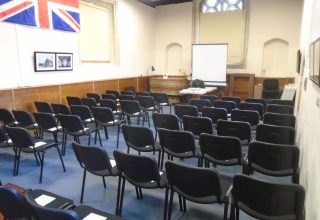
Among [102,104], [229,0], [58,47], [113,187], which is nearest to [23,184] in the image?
[113,187]

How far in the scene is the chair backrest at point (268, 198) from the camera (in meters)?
1.79

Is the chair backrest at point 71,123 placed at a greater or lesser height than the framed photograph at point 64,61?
lesser

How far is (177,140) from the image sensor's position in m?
3.29

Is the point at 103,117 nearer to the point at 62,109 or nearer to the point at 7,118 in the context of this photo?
the point at 62,109

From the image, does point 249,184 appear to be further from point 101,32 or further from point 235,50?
point 235,50

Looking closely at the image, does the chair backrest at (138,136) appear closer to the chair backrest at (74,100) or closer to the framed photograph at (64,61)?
the chair backrest at (74,100)

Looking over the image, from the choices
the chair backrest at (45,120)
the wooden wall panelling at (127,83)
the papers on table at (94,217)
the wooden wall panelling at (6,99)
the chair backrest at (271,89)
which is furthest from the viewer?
the wooden wall panelling at (127,83)

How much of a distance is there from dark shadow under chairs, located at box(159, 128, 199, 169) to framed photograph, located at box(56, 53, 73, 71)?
475 cm

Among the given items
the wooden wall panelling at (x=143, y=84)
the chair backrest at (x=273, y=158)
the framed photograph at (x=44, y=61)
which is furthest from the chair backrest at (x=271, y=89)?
the framed photograph at (x=44, y=61)

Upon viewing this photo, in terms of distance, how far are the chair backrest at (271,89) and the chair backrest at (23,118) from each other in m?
7.39

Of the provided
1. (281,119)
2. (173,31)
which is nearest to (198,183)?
(281,119)

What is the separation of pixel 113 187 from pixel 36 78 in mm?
4259

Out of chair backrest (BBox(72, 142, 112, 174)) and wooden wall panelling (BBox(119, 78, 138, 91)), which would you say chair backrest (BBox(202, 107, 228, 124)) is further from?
wooden wall panelling (BBox(119, 78, 138, 91))

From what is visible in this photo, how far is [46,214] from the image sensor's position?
1507mm
